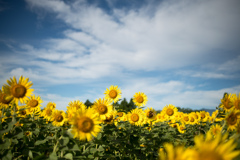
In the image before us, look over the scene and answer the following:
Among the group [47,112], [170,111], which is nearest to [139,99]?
[170,111]

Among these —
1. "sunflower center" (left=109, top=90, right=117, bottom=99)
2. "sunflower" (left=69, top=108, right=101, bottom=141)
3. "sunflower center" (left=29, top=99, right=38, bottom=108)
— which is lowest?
"sunflower" (left=69, top=108, right=101, bottom=141)

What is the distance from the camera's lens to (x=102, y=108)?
16.4 feet

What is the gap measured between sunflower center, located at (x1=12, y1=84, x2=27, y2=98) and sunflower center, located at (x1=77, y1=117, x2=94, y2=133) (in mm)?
2408

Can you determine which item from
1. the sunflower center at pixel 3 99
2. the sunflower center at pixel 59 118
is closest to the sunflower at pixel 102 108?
the sunflower center at pixel 59 118

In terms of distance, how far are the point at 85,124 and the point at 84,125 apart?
0.04m

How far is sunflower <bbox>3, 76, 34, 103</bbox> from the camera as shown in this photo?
13.5 ft

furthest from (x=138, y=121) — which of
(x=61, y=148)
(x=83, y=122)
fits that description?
(x=61, y=148)

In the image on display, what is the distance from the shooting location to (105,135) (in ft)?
15.9

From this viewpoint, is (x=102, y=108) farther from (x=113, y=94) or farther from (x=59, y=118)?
(x=113, y=94)

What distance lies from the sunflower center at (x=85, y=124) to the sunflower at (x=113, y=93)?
3412 mm

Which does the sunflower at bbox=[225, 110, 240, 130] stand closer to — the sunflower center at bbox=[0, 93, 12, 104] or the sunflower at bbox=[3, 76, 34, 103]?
the sunflower at bbox=[3, 76, 34, 103]

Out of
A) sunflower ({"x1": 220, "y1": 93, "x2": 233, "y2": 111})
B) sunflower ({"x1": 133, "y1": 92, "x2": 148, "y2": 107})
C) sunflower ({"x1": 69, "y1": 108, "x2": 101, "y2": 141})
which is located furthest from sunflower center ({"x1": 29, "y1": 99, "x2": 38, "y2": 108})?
sunflower ({"x1": 220, "y1": 93, "x2": 233, "y2": 111})

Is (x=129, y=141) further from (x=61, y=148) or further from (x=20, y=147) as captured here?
(x=20, y=147)

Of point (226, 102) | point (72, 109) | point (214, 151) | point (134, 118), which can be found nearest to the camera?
point (214, 151)
